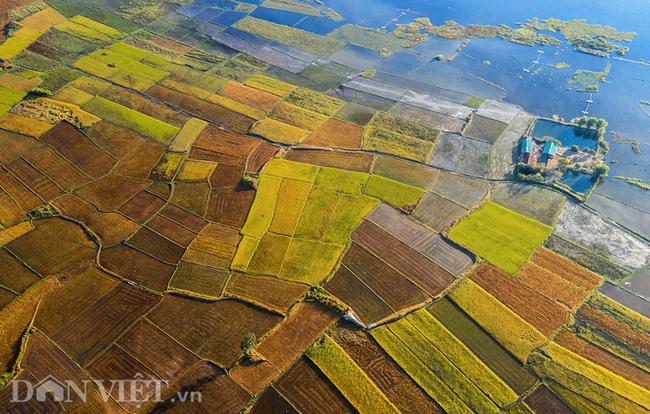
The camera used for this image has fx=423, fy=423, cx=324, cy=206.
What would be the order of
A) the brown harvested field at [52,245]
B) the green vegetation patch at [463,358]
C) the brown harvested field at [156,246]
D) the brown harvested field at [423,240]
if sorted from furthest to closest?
the brown harvested field at [423,240]
the brown harvested field at [156,246]
the brown harvested field at [52,245]
the green vegetation patch at [463,358]

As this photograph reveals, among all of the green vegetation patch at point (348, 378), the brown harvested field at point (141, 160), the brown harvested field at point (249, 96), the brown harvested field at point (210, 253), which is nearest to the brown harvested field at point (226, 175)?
the brown harvested field at point (141, 160)

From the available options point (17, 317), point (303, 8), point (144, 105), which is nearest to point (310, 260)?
point (17, 317)

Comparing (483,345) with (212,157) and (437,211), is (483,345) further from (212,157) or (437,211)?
(212,157)

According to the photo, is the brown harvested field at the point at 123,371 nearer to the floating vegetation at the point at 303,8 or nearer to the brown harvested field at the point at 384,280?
the brown harvested field at the point at 384,280

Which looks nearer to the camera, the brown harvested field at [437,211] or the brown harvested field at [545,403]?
the brown harvested field at [545,403]

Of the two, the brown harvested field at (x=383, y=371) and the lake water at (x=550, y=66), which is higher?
the lake water at (x=550, y=66)

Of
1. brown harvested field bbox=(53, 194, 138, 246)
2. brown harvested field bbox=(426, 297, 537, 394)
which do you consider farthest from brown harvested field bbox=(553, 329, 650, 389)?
brown harvested field bbox=(53, 194, 138, 246)

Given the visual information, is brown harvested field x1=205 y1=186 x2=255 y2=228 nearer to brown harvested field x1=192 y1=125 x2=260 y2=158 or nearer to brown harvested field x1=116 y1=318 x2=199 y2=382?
brown harvested field x1=192 y1=125 x2=260 y2=158
